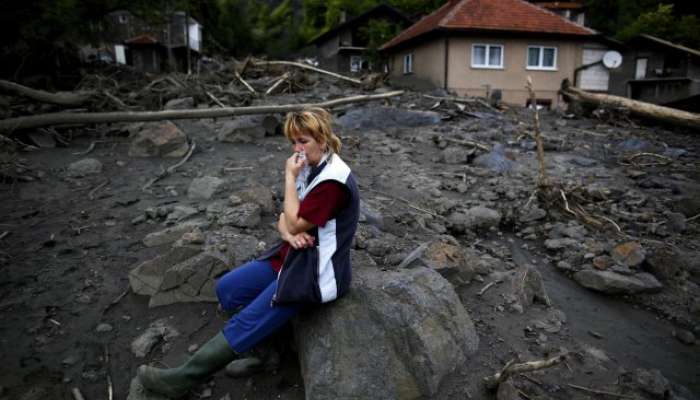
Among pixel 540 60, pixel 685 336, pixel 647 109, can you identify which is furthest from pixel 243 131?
pixel 540 60

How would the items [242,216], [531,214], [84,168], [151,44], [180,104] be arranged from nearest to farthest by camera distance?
[242,216], [531,214], [84,168], [180,104], [151,44]

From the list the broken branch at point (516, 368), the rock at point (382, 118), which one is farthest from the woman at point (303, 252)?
the rock at point (382, 118)

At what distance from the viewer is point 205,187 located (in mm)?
5402

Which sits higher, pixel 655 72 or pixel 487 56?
pixel 487 56

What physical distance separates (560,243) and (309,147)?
3.83 meters

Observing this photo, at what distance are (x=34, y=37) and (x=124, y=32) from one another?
2907 cm

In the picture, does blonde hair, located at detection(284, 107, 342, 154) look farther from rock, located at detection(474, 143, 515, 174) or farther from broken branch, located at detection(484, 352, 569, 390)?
rock, located at detection(474, 143, 515, 174)

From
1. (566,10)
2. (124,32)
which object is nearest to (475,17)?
(566,10)

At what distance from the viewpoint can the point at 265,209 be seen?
461cm

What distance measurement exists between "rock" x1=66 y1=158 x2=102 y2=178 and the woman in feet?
15.8

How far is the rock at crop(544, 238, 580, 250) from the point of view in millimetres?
4895

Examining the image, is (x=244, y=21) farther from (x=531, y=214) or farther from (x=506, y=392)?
(x=506, y=392)

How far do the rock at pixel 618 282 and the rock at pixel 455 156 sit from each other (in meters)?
3.96

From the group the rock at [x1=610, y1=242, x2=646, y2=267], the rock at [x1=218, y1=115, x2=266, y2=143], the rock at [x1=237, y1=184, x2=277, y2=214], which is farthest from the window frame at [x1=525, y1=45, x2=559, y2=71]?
the rock at [x1=237, y1=184, x2=277, y2=214]
